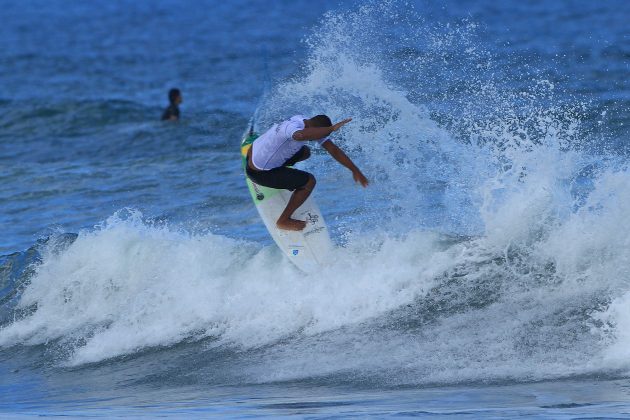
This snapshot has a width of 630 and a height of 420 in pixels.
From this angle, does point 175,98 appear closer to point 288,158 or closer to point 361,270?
point 288,158

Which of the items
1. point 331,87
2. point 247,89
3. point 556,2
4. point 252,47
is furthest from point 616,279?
point 556,2

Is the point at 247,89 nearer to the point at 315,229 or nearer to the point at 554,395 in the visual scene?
the point at 315,229

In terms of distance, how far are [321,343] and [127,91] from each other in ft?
70.1

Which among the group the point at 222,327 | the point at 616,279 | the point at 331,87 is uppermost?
the point at 331,87

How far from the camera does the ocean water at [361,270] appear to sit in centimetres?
835

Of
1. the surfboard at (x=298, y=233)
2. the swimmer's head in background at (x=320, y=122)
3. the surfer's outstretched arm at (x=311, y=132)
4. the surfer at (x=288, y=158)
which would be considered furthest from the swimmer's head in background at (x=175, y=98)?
the swimmer's head in background at (x=320, y=122)

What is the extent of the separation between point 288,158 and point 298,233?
0.81m

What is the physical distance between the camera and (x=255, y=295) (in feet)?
34.1

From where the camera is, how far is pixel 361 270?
10180 mm

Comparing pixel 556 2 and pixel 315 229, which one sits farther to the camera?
pixel 556 2

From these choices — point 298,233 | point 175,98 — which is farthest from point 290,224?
point 175,98

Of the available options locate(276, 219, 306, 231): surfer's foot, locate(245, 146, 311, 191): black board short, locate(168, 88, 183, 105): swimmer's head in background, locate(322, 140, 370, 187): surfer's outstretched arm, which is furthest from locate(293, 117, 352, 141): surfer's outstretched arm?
locate(168, 88, 183, 105): swimmer's head in background

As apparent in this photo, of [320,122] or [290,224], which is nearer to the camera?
[320,122]

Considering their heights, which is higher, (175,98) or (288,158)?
(288,158)
